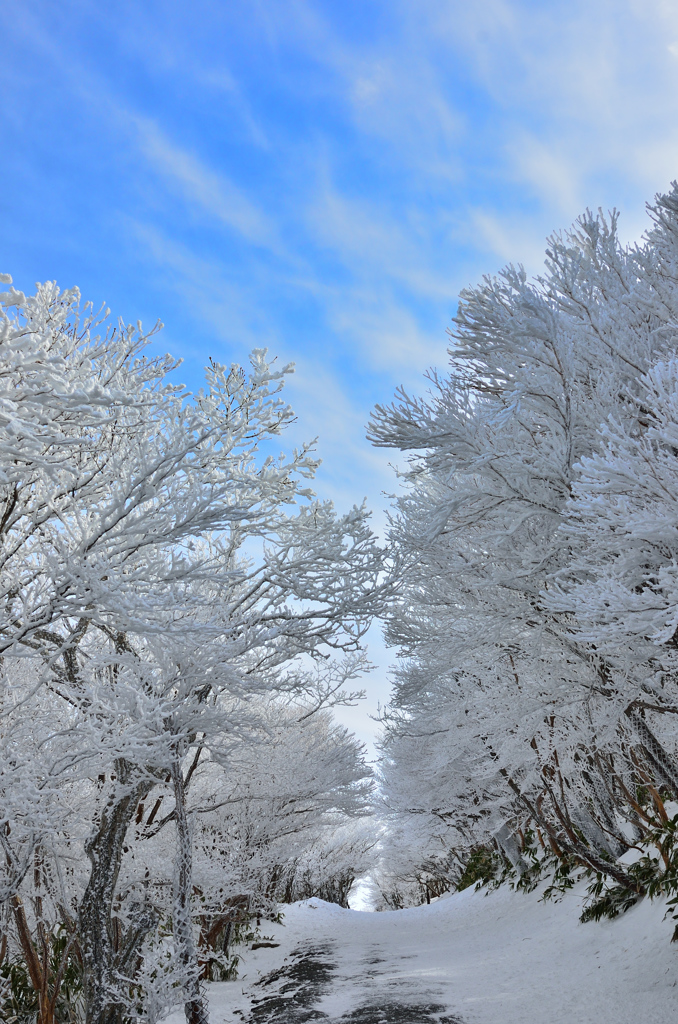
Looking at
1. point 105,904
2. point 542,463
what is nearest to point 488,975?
point 105,904

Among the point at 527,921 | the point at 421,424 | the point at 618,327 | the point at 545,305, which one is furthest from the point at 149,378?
the point at 527,921

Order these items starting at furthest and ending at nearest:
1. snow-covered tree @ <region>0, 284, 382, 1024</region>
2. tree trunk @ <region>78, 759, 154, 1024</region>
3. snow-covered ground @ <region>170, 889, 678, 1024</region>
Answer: tree trunk @ <region>78, 759, 154, 1024</region>
snow-covered ground @ <region>170, 889, 678, 1024</region>
snow-covered tree @ <region>0, 284, 382, 1024</region>

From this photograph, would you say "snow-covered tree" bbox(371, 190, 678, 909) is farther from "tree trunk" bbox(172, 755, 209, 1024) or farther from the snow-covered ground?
"tree trunk" bbox(172, 755, 209, 1024)

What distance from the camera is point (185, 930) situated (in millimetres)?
6879

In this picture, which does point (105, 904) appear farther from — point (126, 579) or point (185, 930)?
point (126, 579)

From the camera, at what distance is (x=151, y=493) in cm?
455

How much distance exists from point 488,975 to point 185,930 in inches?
182

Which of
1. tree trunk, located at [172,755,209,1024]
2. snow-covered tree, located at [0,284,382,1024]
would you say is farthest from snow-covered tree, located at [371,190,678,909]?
tree trunk, located at [172,755,209,1024]

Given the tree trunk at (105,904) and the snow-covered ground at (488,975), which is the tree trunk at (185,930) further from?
the snow-covered ground at (488,975)

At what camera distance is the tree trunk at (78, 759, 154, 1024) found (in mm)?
6717

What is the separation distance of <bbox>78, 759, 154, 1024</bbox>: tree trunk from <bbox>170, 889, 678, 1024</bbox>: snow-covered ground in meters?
2.61

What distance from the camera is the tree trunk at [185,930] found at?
22.2 ft

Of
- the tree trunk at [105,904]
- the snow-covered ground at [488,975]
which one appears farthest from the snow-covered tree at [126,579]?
the snow-covered ground at [488,975]

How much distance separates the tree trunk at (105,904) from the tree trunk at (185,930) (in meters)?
0.63
